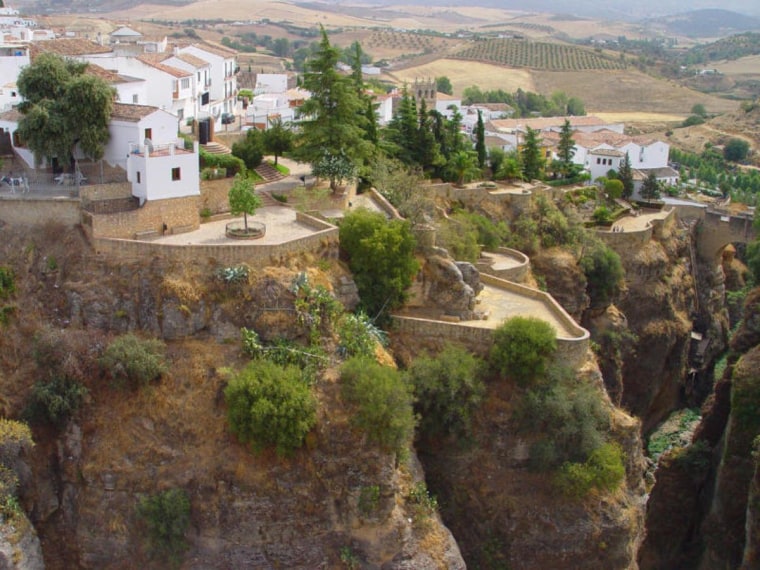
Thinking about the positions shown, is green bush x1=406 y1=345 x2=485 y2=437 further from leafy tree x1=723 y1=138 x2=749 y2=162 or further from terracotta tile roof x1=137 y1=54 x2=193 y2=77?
leafy tree x1=723 y1=138 x2=749 y2=162

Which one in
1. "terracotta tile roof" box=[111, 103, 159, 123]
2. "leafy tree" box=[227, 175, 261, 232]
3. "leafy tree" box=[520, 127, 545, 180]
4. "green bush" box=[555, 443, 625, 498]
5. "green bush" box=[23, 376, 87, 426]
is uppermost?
"terracotta tile roof" box=[111, 103, 159, 123]

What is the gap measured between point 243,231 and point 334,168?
687 centimetres

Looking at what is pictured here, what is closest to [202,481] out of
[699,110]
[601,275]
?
[601,275]

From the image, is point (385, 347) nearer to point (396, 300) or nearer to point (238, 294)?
point (396, 300)

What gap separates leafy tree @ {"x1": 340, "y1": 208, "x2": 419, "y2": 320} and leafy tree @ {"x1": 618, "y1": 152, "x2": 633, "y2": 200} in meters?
28.0

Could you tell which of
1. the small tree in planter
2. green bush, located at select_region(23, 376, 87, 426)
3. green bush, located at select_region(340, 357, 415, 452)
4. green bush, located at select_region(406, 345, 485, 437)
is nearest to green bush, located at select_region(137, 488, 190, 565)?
green bush, located at select_region(23, 376, 87, 426)

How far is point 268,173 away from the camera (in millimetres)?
38719

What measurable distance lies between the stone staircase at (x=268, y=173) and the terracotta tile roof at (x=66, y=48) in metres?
10.3

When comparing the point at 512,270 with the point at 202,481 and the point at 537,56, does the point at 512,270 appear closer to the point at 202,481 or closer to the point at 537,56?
the point at 202,481

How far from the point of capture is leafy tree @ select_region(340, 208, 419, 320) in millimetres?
30844

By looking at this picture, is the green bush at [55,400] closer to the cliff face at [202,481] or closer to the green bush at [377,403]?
the cliff face at [202,481]

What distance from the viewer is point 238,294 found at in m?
28.2

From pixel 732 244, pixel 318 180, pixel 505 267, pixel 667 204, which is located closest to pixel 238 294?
pixel 318 180

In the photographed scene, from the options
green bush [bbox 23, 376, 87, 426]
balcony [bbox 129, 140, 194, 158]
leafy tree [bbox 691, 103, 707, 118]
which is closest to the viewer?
green bush [bbox 23, 376, 87, 426]
